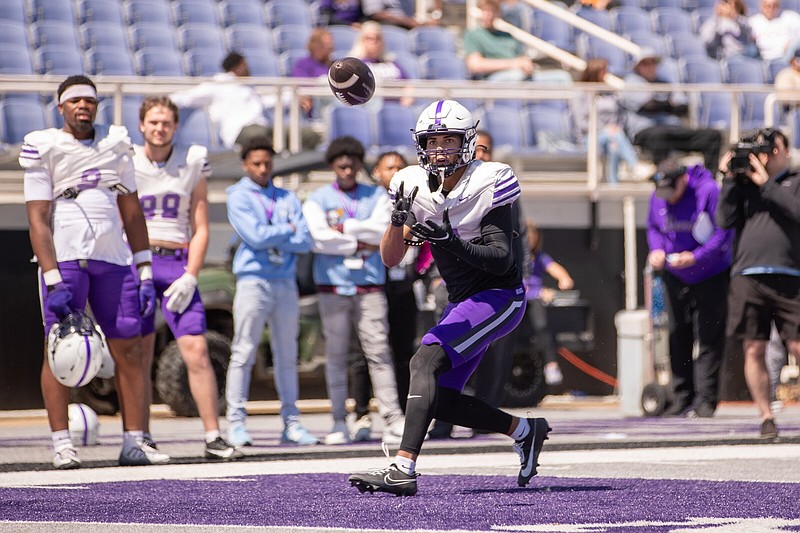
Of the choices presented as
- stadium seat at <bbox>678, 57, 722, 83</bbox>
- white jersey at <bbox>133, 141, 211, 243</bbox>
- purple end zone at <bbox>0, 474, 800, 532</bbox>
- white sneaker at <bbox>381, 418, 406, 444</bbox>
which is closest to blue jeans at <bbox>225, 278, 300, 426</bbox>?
white sneaker at <bbox>381, 418, 406, 444</bbox>

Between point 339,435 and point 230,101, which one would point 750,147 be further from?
point 230,101

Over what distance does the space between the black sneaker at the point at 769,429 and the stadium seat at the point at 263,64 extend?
7.61m

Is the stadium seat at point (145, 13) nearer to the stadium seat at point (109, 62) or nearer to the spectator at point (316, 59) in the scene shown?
the stadium seat at point (109, 62)

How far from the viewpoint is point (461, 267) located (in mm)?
6410

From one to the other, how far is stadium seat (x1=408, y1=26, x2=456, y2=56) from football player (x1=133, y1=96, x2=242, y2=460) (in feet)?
26.2

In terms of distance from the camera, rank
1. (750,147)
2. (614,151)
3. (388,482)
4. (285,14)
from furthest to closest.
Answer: (285,14) → (614,151) → (750,147) → (388,482)

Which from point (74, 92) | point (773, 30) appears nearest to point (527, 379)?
point (74, 92)

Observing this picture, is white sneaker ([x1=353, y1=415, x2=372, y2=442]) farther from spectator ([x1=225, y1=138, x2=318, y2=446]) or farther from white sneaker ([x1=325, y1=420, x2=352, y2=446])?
spectator ([x1=225, y1=138, x2=318, y2=446])

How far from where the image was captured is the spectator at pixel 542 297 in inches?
480

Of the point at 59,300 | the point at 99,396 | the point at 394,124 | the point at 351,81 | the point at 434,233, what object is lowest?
the point at 99,396

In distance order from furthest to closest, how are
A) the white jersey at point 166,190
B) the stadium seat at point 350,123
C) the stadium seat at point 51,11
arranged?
the stadium seat at point 51,11
the stadium seat at point 350,123
the white jersey at point 166,190

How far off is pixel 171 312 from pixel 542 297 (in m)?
5.41

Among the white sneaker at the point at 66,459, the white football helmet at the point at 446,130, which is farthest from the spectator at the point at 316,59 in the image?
the white football helmet at the point at 446,130

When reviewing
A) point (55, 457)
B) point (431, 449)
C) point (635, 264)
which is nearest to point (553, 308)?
point (635, 264)
